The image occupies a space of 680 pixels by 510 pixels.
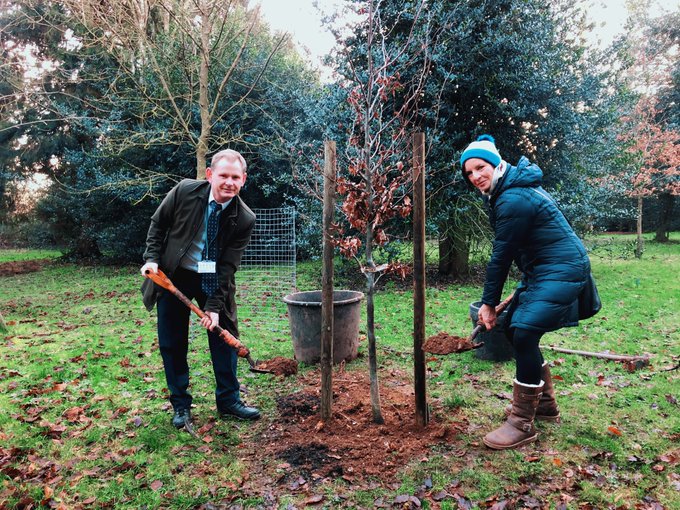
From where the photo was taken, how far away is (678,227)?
77.6 feet

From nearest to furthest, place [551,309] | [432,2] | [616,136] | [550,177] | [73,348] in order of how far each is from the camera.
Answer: [551,309] → [73,348] → [432,2] → [550,177] → [616,136]

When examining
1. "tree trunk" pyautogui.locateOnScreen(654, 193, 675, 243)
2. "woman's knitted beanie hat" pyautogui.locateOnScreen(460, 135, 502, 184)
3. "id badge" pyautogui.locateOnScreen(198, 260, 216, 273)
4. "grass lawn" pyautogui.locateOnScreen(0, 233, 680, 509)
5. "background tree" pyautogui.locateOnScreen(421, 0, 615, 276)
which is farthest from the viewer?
"tree trunk" pyautogui.locateOnScreen(654, 193, 675, 243)

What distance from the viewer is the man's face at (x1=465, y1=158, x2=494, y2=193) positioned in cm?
299

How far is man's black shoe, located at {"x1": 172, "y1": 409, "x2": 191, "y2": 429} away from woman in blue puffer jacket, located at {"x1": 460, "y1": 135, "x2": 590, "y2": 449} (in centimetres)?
228

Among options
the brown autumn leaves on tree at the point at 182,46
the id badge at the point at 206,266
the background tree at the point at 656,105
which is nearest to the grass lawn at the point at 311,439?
the id badge at the point at 206,266

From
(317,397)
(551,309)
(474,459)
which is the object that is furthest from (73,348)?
(551,309)

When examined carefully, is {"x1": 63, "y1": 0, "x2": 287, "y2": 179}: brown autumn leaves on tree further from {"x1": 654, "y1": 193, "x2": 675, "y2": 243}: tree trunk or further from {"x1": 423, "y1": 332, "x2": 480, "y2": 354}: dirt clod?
{"x1": 654, "y1": 193, "x2": 675, "y2": 243}: tree trunk

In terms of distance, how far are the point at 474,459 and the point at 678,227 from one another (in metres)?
26.7

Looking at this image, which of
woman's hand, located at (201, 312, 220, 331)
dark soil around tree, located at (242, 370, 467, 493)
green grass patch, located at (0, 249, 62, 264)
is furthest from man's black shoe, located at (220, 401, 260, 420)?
green grass patch, located at (0, 249, 62, 264)

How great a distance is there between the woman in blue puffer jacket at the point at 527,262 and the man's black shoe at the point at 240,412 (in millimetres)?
1834

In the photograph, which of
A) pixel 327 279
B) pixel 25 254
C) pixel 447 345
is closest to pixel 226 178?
pixel 327 279

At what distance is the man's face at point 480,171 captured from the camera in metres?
2.99

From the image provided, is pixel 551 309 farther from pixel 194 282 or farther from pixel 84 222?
pixel 84 222

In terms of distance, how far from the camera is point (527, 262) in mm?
3074
